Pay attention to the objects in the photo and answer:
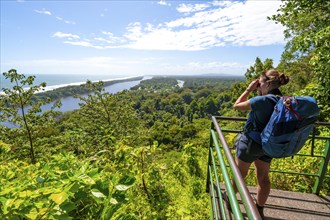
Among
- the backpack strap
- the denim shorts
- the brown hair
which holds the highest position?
the brown hair

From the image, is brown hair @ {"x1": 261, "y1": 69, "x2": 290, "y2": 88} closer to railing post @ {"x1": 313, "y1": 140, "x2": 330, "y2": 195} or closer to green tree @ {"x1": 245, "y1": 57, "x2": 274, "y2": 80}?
railing post @ {"x1": 313, "y1": 140, "x2": 330, "y2": 195}

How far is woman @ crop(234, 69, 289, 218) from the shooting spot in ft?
6.62

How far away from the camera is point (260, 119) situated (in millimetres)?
2076

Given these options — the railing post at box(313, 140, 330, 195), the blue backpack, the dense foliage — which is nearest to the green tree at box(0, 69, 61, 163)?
the dense foliage

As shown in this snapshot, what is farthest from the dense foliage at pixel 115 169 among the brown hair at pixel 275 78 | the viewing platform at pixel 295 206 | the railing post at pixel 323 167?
the brown hair at pixel 275 78

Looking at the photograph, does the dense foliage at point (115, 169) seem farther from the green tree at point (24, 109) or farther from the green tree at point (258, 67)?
the green tree at point (258, 67)

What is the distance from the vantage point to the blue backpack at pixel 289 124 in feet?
5.88

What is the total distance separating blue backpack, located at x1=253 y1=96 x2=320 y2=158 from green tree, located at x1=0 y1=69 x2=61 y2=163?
9296 mm

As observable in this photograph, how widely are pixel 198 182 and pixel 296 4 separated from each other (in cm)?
614

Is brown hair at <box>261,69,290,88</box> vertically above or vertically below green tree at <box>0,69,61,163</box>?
above

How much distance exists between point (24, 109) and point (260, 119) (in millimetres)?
10620

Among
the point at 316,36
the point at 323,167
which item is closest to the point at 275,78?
the point at 323,167

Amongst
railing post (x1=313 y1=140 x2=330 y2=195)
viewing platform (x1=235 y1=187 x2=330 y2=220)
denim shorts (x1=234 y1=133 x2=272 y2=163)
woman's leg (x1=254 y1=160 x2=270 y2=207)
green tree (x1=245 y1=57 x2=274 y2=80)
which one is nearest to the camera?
denim shorts (x1=234 y1=133 x2=272 y2=163)

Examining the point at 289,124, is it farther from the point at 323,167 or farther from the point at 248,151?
the point at 323,167
